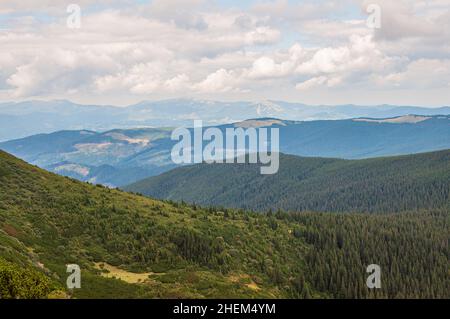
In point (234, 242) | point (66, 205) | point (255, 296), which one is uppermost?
point (66, 205)

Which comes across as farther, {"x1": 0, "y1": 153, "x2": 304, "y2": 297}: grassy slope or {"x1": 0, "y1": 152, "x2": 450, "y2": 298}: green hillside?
{"x1": 0, "y1": 153, "x2": 304, "y2": 297}: grassy slope

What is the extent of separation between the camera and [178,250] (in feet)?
314

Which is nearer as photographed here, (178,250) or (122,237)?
(122,237)

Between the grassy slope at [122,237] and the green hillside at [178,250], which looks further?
the grassy slope at [122,237]

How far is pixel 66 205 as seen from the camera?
104 metres

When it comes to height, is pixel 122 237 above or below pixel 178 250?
above

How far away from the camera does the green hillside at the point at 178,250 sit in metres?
75.2

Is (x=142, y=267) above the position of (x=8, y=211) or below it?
below

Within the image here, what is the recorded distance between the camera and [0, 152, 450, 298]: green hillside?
2962 inches

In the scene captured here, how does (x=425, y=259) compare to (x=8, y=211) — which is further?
(x=425, y=259)
